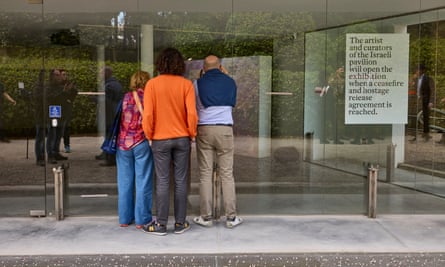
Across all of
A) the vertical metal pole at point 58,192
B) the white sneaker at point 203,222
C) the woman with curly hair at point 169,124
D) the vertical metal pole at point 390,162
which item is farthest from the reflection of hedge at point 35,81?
the vertical metal pole at point 390,162

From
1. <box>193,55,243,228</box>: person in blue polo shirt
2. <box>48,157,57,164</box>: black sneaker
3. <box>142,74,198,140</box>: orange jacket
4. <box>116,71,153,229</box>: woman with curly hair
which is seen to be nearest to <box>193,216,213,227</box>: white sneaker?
<box>193,55,243,228</box>: person in blue polo shirt

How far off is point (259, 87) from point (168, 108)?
2102 mm

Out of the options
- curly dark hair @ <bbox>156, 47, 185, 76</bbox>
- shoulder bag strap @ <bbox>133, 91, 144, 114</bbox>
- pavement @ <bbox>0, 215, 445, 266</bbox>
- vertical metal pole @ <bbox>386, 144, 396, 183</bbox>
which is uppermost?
curly dark hair @ <bbox>156, 47, 185, 76</bbox>

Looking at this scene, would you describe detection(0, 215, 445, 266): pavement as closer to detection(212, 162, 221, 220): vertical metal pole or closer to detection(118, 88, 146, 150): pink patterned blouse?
detection(212, 162, 221, 220): vertical metal pole

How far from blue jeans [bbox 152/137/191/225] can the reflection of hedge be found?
1.66 m

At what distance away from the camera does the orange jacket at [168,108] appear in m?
4.92

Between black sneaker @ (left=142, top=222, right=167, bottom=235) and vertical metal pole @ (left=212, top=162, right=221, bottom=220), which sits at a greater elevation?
vertical metal pole @ (left=212, top=162, right=221, bottom=220)

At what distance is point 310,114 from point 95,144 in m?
2.79

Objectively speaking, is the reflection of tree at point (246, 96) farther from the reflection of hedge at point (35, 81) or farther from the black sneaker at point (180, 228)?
the black sneaker at point (180, 228)

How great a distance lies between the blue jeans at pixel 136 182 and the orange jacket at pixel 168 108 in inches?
13.4

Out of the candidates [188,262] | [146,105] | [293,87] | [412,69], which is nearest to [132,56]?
[146,105]

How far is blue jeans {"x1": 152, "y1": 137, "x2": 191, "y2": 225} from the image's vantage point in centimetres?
498

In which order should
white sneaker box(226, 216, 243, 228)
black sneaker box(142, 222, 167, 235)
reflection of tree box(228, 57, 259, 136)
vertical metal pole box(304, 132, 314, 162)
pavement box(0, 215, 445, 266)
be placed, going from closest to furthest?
pavement box(0, 215, 445, 266)
black sneaker box(142, 222, 167, 235)
white sneaker box(226, 216, 243, 228)
reflection of tree box(228, 57, 259, 136)
vertical metal pole box(304, 132, 314, 162)

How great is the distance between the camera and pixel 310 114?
6652mm
